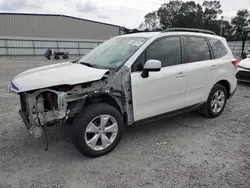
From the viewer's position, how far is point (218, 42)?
448cm

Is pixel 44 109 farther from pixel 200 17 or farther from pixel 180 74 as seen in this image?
pixel 200 17

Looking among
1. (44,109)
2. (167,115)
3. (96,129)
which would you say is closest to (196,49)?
(167,115)

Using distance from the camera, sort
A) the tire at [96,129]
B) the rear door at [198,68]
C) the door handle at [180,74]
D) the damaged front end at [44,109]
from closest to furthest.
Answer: the damaged front end at [44,109]
the tire at [96,129]
the door handle at [180,74]
the rear door at [198,68]

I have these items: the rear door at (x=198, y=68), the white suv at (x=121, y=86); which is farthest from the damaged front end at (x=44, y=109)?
the rear door at (x=198, y=68)

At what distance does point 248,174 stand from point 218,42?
2.83m

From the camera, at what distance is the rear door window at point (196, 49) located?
385 cm

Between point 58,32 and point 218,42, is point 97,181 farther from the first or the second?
point 58,32

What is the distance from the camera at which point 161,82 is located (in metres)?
3.40

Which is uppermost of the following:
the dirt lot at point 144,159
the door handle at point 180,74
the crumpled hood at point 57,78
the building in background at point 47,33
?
the building in background at point 47,33

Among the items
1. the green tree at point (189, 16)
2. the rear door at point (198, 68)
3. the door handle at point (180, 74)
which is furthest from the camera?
the green tree at point (189, 16)

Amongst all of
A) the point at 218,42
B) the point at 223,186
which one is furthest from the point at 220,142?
the point at 218,42

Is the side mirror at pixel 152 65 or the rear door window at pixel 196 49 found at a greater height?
the rear door window at pixel 196 49

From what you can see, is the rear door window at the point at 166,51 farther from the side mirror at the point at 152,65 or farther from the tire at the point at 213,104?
the tire at the point at 213,104

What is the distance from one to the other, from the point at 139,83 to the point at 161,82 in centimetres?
45
